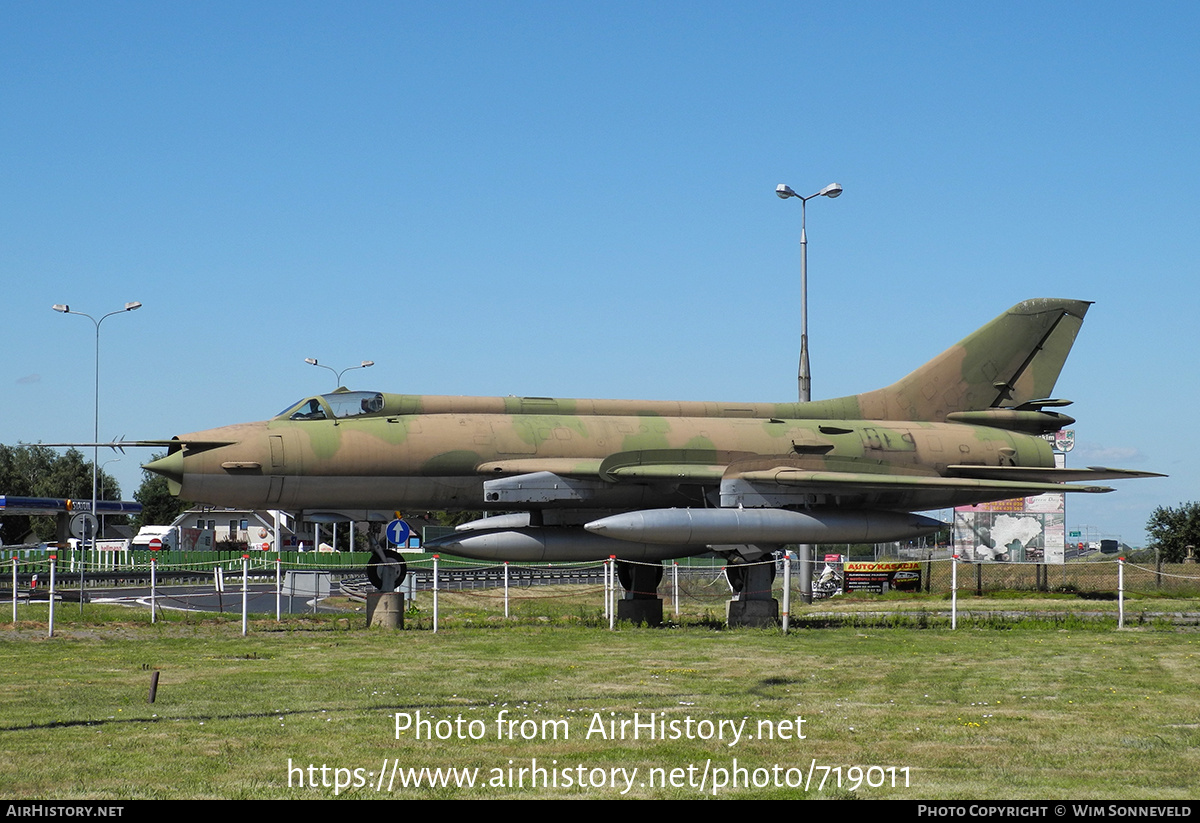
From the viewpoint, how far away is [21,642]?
1667 cm

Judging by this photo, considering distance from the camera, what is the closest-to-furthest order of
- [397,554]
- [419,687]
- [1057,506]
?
[419,687] → [397,554] → [1057,506]

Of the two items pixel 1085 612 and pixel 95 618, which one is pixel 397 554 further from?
pixel 1085 612

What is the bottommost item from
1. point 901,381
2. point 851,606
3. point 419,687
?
point 851,606

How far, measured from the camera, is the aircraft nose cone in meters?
19.1

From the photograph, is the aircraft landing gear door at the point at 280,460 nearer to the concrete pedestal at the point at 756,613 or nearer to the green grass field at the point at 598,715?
the green grass field at the point at 598,715

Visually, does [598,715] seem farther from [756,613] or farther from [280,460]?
[280,460]

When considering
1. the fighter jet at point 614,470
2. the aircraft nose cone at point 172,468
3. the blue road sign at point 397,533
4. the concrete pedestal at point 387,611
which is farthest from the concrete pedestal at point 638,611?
the aircraft nose cone at point 172,468

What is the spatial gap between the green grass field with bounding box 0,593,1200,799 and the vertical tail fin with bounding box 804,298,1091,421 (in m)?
6.76

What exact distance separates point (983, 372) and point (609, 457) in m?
8.84

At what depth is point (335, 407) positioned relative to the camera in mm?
20438

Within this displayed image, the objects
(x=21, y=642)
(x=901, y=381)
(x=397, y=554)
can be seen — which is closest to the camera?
(x=21, y=642)

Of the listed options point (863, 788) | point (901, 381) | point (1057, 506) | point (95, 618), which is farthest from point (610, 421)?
point (1057, 506)

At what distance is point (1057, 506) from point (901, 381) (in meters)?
17.5

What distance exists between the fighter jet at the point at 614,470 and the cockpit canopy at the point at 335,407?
0.03m
